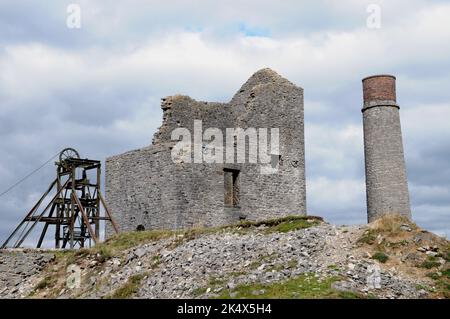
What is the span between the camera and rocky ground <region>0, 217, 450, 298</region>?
692 inches

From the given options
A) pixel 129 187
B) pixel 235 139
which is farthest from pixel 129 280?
pixel 235 139

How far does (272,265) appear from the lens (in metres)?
18.9

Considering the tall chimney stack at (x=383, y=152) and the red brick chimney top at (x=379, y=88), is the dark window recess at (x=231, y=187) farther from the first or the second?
the red brick chimney top at (x=379, y=88)

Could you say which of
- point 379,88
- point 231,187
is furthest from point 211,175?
point 379,88

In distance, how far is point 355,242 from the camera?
2003 cm

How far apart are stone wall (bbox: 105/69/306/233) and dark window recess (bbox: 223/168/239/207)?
23 centimetres

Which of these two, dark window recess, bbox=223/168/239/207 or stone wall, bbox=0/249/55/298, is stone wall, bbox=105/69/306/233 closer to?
dark window recess, bbox=223/168/239/207

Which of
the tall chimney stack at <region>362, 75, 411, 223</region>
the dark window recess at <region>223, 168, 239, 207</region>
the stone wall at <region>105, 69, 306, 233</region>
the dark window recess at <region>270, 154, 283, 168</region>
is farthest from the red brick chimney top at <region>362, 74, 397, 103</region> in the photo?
the dark window recess at <region>223, 168, 239, 207</region>

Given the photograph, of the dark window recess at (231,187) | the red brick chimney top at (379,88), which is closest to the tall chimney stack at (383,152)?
the red brick chimney top at (379,88)

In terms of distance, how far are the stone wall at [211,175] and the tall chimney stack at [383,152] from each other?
10.6 feet

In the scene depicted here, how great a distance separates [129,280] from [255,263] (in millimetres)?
4245

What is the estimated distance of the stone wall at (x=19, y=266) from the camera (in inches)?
1021

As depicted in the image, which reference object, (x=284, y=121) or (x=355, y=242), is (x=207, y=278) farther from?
(x=284, y=121)
